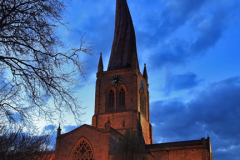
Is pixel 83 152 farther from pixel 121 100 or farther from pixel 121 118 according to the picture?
pixel 121 100

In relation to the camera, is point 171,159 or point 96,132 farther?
point 171,159

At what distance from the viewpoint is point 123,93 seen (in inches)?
1973

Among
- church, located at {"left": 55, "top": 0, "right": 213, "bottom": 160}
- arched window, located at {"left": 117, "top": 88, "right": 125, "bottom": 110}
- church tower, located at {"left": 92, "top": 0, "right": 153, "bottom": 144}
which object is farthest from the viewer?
arched window, located at {"left": 117, "top": 88, "right": 125, "bottom": 110}

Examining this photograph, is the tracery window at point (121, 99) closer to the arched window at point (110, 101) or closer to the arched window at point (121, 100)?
the arched window at point (121, 100)

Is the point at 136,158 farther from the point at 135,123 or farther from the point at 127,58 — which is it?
the point at 127,58

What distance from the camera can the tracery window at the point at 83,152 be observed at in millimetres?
36938

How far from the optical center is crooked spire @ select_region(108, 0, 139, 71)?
5372cm

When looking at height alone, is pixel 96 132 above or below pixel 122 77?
below

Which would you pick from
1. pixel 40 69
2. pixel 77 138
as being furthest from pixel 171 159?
pixel 40 69

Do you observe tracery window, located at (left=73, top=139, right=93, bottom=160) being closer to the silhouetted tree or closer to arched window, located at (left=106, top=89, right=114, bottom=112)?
the silhouetted tree

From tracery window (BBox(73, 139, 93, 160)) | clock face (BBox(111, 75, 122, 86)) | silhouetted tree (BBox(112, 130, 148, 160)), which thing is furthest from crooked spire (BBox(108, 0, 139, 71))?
silhouetted tree (BBox(112, 130, 148, 160))

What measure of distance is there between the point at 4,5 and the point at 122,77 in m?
43.1

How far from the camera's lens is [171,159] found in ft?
136

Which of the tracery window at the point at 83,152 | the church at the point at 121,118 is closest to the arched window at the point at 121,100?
the church at the point at 121,118
